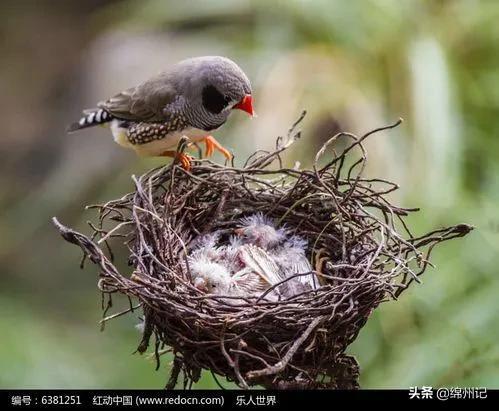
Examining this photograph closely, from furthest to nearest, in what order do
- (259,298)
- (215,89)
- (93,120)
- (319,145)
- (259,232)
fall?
(319,145) → (93,120) → (215,89) → (259,232) → (259,298)

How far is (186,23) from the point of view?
324 inches

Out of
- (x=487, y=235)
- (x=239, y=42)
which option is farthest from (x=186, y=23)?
(x=487, y=235)

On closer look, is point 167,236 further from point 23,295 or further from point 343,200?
point 23,295

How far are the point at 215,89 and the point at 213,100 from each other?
63 mm

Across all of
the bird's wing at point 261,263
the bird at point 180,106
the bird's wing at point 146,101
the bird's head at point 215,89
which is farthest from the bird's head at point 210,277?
the bird's wing at point 146,101

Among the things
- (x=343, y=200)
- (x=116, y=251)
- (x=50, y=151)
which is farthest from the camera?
(x=50, y=151)

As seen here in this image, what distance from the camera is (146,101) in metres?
4.49

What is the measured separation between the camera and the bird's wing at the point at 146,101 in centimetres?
441

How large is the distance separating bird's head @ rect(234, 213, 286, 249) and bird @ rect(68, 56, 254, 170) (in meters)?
0.36

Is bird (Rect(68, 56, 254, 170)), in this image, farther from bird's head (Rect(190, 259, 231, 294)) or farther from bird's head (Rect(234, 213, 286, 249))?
bird's head (Rect(190, 259, 231, 294))

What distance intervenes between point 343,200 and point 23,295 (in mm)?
5597

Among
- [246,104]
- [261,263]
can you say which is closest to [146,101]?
[246,104]

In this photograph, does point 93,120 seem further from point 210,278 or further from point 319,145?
point 319,145

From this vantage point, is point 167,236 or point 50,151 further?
point 50,151
